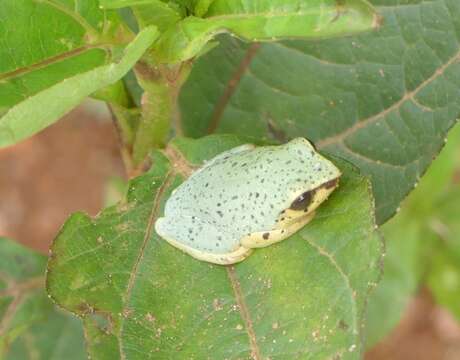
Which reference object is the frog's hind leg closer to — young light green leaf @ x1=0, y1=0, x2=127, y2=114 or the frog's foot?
the frog's foot

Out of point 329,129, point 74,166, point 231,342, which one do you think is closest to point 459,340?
point 74,166

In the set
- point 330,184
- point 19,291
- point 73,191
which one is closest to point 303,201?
point 330,184

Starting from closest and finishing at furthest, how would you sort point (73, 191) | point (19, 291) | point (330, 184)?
point (330, 184), point (19, 291), point (73, 191)

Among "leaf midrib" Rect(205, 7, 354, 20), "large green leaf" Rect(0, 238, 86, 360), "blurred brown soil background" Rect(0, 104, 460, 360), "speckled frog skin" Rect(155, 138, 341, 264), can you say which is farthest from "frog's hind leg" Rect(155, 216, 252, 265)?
A: "blurred brown soil background" Rect(0, 104, 460, 360)

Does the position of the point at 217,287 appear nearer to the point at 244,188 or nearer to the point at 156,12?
the point at 244,188

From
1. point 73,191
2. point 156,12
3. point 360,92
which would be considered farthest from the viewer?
point 73,191

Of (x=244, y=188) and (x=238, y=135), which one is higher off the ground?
(x=238, y=135)

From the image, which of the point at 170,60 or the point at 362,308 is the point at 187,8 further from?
the point at 362,308
